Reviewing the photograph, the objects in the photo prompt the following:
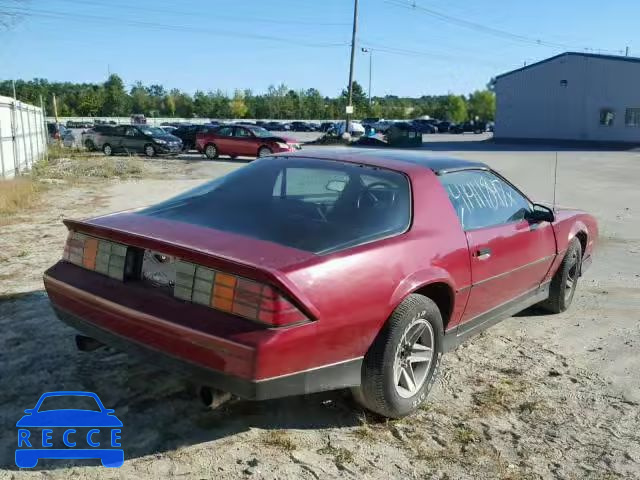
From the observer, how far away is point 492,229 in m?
4.22

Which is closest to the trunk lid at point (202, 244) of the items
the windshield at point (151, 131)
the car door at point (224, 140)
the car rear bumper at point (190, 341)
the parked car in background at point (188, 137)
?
the car rear bumper at point (190, 341)

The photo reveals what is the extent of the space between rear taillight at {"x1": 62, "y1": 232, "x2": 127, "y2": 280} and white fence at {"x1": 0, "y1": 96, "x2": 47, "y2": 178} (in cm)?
1233

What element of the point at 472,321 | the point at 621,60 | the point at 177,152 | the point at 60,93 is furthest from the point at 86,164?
the point at 60,93

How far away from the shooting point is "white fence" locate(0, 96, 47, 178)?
15.2m

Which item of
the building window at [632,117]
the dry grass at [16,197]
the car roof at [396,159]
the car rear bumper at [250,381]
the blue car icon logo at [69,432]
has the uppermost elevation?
the building window at [632,117]

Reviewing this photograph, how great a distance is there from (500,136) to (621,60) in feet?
36.3

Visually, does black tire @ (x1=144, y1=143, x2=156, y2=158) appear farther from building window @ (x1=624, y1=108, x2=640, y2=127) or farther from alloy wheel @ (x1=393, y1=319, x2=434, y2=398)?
building window @ (x1=624, y1=108, x2=640, y2=127)

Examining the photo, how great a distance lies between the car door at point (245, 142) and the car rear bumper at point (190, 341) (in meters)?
22.3

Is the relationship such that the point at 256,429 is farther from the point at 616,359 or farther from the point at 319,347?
the point at 616,359

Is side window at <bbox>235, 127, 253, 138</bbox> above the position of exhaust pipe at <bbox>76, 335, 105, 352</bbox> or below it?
above

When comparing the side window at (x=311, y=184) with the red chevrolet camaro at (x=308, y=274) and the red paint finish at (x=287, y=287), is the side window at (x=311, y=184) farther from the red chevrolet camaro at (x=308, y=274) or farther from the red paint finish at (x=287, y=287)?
the red paint finish at (x=287, y=287)

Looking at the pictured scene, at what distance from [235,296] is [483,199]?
2.25m

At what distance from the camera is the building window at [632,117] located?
144ft

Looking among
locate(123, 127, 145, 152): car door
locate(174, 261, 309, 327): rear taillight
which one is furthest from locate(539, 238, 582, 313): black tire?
locate(123, 127, 145, 152): car door
